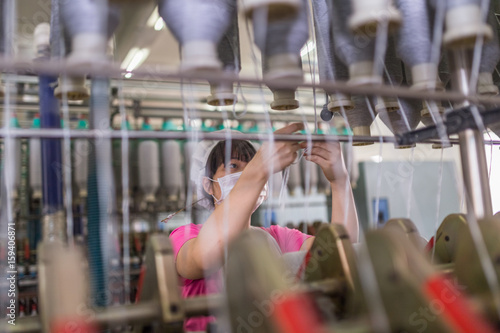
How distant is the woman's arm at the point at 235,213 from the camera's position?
80 centimetres

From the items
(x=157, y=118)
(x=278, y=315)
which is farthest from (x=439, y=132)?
(x=157, y=118)

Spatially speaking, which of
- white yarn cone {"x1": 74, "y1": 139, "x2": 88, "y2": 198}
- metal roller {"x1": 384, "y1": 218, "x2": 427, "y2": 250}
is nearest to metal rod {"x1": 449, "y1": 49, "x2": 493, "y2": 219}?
metal roller {"x1": 384, "y1": 218, "x2": 427, "y2": 250}

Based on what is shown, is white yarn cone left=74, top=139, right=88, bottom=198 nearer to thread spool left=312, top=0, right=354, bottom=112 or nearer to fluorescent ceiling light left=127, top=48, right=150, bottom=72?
Answer: fluorescent ceiling light left=127, top=48, right=150, bottom=72

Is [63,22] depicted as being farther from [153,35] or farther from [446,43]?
[153,35]

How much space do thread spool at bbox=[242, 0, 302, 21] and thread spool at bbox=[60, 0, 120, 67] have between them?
0.16 metres

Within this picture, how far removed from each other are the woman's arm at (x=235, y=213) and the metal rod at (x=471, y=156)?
0.26 m

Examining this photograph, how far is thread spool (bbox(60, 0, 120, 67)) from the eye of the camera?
1.71 feet

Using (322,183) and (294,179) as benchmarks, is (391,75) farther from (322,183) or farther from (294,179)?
(322,183)

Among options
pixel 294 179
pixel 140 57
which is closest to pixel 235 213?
pixel 294 179

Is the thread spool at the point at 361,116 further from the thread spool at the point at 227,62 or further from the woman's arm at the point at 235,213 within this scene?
the thread spool at the point at 227,62

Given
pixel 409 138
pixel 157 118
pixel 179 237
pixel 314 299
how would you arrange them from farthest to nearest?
pixel 157 118 → pixel 179 237 → pixel 409 138 → pixel 314 299

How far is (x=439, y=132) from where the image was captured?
0.73m

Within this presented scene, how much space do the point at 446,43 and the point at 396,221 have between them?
10.4 inches

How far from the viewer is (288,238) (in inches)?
52.4
